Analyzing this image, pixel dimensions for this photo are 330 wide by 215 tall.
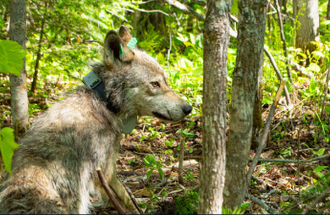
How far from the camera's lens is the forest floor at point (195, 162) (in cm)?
300

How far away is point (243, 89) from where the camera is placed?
83.9 inches

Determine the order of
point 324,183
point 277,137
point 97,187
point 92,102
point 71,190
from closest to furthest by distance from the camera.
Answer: point 71,190 < point 324,183 < point 97,187 < point 92,102 < point 277,137

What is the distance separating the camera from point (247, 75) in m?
2.12

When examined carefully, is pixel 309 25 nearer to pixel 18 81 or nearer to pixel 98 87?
pixel 98 87

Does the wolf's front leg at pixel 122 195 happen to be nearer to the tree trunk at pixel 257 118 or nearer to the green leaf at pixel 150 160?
the green leaf at pixel 150 160

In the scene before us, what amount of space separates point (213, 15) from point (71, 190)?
1980mm

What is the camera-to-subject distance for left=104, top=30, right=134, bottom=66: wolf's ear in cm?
349

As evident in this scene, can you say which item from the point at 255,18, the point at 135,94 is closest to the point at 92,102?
the point at 135,94

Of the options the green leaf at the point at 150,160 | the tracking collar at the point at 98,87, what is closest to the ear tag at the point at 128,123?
the tracking collar at the point at 98,87

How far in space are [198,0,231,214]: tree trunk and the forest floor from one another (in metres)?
0.69

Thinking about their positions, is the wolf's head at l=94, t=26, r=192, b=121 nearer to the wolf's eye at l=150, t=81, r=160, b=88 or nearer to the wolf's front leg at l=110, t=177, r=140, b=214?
the wolf's eye at l=150, t=81, r=160, b=88

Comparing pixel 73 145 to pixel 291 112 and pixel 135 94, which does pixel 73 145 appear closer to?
pixel 135 94

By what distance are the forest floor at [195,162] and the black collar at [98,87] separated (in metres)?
1.02

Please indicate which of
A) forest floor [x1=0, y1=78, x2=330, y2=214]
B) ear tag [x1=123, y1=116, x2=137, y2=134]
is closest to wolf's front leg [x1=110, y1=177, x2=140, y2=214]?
forest floor [x1=0, y1=78, x2=330, y2=214]
